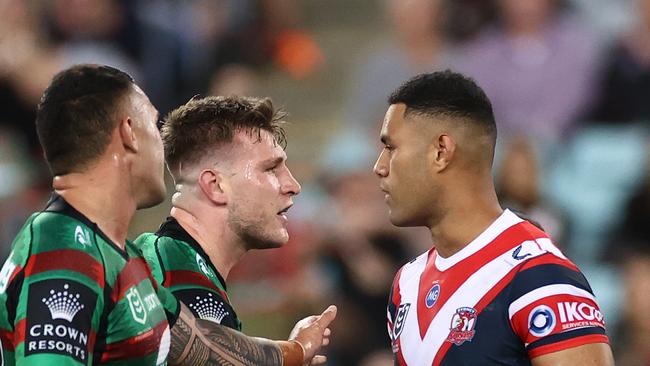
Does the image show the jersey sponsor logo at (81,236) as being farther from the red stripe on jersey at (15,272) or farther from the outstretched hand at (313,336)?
the outstretched hand at (313,336)

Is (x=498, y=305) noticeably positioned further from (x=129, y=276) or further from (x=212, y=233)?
(x=129, y=276)

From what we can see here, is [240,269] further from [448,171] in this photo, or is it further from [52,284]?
[52,284]

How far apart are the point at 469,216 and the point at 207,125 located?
112cm

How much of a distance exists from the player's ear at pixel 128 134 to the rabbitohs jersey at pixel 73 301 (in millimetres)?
285

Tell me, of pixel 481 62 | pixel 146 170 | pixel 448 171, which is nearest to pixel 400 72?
pixel 481 62

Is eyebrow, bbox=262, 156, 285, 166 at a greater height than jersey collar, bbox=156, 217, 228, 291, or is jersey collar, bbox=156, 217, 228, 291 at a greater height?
eyebrow, bbox=262, 156, 285, 166

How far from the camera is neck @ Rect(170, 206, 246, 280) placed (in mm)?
Answer: 4680

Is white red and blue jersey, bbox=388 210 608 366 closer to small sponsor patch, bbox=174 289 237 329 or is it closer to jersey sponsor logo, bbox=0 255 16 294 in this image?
small sponsor patch, bbox=174 289 237 329

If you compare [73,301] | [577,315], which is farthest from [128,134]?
[577,315]

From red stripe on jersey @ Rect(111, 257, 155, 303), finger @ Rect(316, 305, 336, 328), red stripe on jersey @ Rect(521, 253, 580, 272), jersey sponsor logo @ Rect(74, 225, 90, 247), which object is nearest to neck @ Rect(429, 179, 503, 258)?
red stripe on jersey @ Rect(521, 253, 580, 272)

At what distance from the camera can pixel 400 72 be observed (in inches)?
418

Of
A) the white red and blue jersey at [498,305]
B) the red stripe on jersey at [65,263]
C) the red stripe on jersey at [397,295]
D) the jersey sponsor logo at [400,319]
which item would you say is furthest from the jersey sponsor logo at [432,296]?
the red stripe on jersey at [65,263]

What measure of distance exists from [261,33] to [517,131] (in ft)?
9.16

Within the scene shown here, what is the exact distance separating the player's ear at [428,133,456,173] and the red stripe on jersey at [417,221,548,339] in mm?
367
